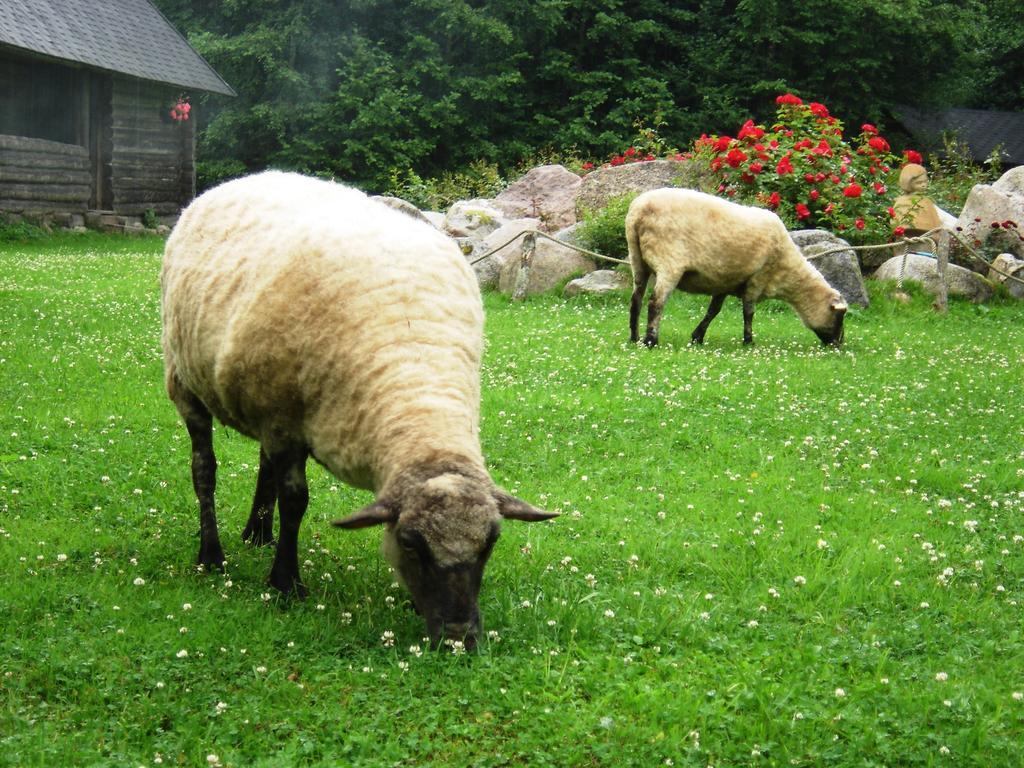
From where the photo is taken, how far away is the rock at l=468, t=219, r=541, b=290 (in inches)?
703

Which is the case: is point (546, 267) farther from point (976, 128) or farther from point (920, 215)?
point (976, 128)

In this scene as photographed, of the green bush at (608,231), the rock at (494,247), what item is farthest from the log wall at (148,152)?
the green bush at (608,231)

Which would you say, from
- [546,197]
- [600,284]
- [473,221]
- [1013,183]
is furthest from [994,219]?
[473,221]

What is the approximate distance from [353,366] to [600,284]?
477 inches

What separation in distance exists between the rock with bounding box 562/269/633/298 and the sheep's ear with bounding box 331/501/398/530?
12.4m

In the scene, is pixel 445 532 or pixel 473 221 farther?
pixel 473 221

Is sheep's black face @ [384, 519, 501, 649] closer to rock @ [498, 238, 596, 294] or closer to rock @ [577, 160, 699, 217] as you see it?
rock @ [498, 238, 596, 294]

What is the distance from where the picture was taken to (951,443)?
832cm

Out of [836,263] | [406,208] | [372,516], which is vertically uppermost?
[406,208]

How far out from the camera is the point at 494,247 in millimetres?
18281

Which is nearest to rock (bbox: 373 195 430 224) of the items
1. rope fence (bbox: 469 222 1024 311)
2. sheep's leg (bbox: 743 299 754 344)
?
rope fence (bbox: 469 222 1024 311)

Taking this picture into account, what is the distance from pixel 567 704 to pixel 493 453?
3846 mm

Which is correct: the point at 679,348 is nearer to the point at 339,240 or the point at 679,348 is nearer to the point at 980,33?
the point at 339,240

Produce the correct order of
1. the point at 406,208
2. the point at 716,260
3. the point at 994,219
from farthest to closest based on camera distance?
1. the point at 994,219
2. the point at 406,208
3. the point at 716,260
